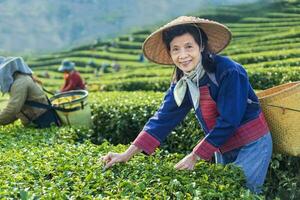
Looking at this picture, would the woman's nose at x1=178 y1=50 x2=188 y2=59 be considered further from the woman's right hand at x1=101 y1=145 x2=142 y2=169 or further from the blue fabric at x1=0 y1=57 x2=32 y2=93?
the blue fabric at x1=0 y1=57 x2=32 y2=93

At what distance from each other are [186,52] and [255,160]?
86 centimetres

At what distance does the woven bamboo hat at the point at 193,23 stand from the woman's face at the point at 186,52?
4.4 inches

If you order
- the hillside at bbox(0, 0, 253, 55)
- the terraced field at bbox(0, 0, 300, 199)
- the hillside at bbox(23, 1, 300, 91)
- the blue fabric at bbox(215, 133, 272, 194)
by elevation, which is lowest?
the hillside at bbox(0, 0, 253, 55)

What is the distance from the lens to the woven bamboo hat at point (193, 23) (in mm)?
3873

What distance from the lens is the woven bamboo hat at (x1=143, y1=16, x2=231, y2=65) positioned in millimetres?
3873

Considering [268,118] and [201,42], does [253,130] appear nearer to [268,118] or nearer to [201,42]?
[268,118]

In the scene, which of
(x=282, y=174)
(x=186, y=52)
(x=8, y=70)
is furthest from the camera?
(x=8, y=70)

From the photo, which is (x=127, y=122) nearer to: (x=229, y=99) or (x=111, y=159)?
(x=111, y=159)

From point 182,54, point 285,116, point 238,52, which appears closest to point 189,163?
point 182,54

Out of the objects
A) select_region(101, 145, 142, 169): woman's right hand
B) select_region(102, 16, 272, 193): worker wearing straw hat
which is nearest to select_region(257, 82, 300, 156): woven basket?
select_region(102, 16, 272, 193): worker wearing straw hat

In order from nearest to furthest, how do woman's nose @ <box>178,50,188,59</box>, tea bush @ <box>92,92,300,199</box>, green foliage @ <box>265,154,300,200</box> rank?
woman's nose @ <box>178,50,188,59</box> < green foliage @ <box>265,154,300,200</box> < tea bush @ <box>92,92,300,199</box>

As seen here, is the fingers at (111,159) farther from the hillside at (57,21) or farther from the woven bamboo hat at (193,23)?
the hillside at (57,21)

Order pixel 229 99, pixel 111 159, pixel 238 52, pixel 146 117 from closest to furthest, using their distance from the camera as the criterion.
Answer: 1. pixel 229 99
2. pixel 111 159
3. pixel 146 117
4. pixel 238 52

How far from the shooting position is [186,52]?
3.79 m
